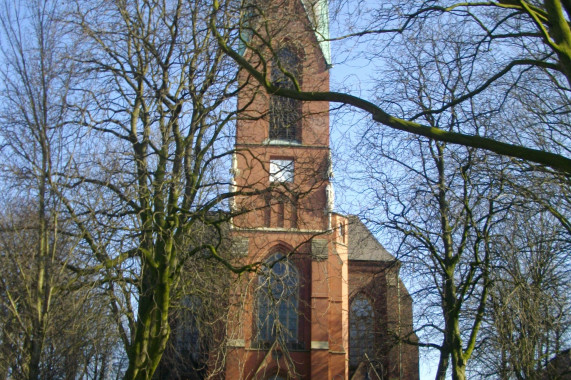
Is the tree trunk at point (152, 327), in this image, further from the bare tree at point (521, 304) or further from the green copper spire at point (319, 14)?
the bare tree at point (521, 304)

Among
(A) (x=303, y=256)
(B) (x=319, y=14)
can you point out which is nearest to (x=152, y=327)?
(B) (x=319, y=14)

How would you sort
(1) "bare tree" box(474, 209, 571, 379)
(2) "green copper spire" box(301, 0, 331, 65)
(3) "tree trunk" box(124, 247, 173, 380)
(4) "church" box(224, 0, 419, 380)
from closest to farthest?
(2) "green copper spire" box(301, 0, 331, 65) → (3) "tree trunk" box(124, 247, 173, 380) → (1) "bare tree" box(474, 209, 571, 379) → (4) "church" box(224, 0, 419, 380)

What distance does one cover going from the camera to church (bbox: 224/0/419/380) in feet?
36.8

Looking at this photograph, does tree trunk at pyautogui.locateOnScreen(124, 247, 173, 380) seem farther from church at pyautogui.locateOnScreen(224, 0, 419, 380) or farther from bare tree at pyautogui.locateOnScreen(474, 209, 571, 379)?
bare tree at pyautogui.locateOnScreen(474, 209, 571, 379)

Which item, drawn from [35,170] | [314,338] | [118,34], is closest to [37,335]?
[35,170]

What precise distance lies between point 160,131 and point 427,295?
22.5 feet

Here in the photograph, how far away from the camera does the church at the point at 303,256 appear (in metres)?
11.2

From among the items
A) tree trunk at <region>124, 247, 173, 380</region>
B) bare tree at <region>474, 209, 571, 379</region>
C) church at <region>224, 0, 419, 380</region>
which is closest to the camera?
tree trunk at <region>124, 247, 173, 380</region>

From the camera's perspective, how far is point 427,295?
548 inches

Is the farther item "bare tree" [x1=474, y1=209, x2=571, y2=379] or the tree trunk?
"bare tree" [x1=474, y1=209, x2=571, y2=379]

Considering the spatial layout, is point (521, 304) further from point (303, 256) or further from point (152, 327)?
point (303, 256)

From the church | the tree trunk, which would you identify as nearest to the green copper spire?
the church

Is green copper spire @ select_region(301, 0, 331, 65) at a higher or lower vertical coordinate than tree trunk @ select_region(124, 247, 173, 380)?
higher

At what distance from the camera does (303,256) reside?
68.5ft
